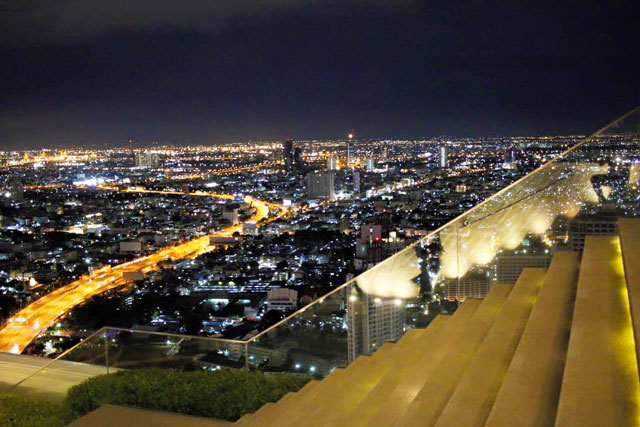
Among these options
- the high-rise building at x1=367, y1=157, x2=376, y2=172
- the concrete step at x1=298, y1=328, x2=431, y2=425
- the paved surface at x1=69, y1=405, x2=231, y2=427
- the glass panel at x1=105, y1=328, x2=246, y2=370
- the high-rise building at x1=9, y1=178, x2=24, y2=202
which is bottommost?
the high-rise building at x1=9, y1=178, x2=24, y2=202

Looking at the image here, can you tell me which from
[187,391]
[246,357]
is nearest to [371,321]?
[246,357]

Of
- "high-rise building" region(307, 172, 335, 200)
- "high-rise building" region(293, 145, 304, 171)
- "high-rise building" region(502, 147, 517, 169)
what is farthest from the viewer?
"high-rise building" region(293, 145, 304, 171)

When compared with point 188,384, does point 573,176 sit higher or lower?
higher

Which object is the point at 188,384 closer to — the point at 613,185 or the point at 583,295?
the point at 583,295

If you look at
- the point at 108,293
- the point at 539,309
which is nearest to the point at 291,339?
the point at 539,309

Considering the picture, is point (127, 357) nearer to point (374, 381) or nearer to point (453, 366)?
point (374, 381)

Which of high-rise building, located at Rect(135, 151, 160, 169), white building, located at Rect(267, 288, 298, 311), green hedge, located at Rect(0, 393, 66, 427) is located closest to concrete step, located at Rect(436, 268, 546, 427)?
green hedge, located at Rect(0, 393, 66, 427)

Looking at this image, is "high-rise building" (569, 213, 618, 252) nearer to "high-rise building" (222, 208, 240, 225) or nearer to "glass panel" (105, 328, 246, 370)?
"glass panel" (105, 328, 246, 370)
